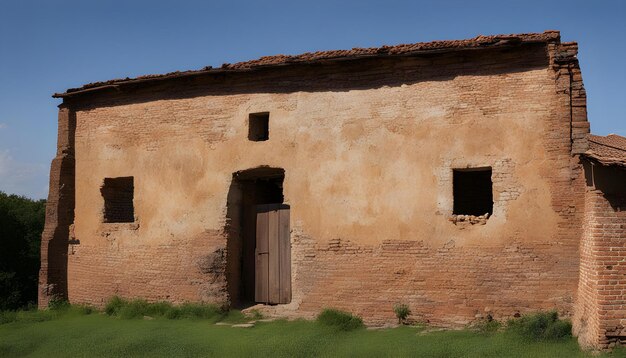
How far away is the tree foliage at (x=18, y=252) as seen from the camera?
48.5 ft

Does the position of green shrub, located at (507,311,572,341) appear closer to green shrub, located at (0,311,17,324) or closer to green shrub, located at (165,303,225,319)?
green shrub, located at (165,303,225,319)

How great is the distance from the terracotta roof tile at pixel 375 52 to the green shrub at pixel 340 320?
183 inches

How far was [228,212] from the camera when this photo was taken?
11.7 metres

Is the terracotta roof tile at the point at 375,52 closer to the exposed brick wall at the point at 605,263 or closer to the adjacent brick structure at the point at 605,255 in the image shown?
the adjacent brick structure at the point at 605,255

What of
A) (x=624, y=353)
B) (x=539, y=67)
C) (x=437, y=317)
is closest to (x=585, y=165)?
(x=539, y=67)

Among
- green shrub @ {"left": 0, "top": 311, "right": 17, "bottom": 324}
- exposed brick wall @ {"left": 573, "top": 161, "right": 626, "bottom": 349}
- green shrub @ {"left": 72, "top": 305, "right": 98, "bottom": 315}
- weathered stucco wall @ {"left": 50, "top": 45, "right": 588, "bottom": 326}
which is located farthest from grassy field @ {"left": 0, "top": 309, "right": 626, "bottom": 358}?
green shrub @ {"left": 0, "top": 311, "right": 17, "bottom": 324}

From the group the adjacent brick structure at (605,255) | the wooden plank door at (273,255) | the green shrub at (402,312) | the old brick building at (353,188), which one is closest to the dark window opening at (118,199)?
the old brick building at (353,188)

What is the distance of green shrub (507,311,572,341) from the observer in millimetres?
8562

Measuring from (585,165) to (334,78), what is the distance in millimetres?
4730

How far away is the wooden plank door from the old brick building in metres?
0.03

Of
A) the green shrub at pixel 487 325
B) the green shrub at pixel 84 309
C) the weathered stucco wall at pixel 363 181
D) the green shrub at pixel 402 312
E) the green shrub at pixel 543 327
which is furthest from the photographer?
the green shrub at pixel 84 309

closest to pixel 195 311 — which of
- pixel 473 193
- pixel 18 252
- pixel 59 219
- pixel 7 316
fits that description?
→ pixel 59 219

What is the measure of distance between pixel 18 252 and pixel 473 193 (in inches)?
479

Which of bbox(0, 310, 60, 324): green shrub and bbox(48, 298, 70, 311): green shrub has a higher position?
bbox(48, 298, 70, 311): green shrub
